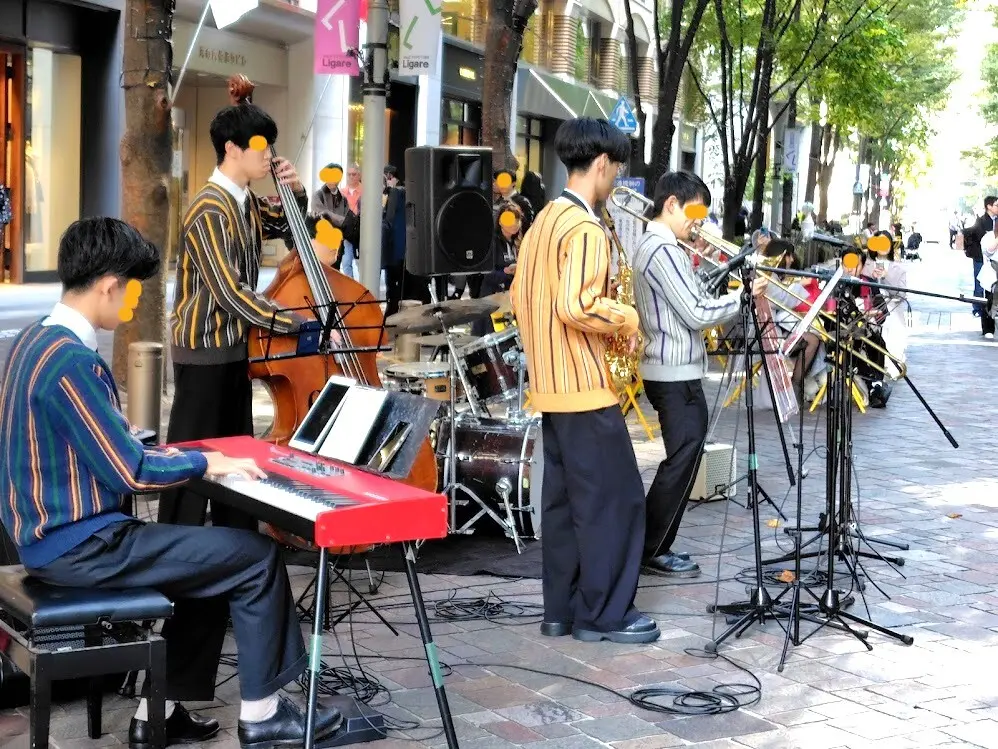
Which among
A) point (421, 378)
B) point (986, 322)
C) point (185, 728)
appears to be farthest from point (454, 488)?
point (986, 322)

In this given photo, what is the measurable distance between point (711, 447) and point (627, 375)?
1.23 metres

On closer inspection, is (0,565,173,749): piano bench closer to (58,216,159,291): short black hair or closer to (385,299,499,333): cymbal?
(58,216,159,291): short black hair

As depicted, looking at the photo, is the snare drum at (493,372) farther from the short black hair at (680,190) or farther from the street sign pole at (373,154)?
the street sign pole at (373,154)

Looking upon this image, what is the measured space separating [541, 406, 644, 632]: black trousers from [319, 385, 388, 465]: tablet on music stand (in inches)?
52.4

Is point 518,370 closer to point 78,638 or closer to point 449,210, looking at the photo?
point 449,210

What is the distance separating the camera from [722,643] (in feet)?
18.2

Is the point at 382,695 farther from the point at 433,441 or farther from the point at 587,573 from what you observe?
the point at 433,441

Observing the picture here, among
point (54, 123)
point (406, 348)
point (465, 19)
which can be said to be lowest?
point (406, 348)

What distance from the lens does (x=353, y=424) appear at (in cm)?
425

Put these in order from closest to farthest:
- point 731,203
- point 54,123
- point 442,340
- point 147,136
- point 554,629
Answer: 1. point 554,629
2. point 442,340
3. point 147,136
4. point 54,123
5. point 731,203

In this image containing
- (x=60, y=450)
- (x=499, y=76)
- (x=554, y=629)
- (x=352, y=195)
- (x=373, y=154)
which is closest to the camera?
(x=60, y=450)

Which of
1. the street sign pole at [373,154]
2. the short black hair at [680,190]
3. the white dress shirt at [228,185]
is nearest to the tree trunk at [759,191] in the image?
the street sign pole at [373,154]

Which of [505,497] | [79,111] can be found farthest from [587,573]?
[79,111]

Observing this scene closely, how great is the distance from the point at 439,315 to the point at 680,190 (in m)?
1.43
